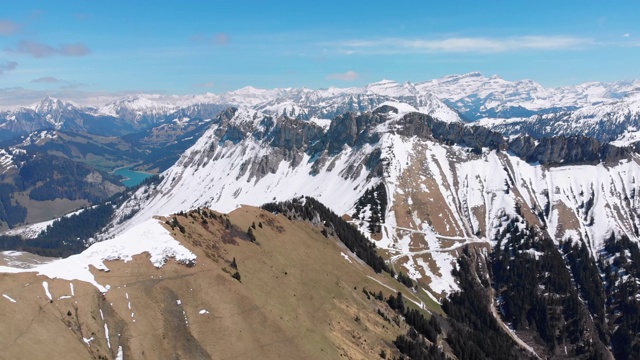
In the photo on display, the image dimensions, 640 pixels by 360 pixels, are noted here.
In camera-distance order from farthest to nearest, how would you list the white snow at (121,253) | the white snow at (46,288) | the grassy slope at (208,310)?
the white snow at (121,253), the white snow at (46,288), the grassy slope at (208,310)

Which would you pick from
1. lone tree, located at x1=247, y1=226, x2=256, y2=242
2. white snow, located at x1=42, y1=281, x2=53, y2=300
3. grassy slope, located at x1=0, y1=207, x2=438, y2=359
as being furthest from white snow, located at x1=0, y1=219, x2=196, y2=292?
lone tree, located at x1=247, y1=226, x2=256, y2=242

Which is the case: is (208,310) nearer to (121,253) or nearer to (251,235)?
(121,253)

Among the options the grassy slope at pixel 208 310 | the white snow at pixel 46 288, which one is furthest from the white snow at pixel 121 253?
the white snow at pixel 46 288

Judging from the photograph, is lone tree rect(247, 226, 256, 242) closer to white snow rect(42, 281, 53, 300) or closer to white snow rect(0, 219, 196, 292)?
white snow rect(0, 219, 196, 292)

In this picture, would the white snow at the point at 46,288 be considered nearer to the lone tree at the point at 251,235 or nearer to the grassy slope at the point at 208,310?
the grassy slope at the point at 208,310

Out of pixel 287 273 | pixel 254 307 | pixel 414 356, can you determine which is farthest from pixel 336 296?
pixel 254 307

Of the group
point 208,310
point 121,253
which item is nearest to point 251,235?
point 121,253
